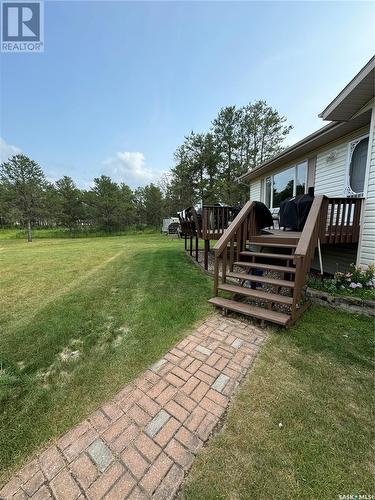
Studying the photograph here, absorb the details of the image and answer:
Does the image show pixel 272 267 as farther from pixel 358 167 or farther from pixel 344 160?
pixel 344 160

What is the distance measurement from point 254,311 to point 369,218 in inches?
122

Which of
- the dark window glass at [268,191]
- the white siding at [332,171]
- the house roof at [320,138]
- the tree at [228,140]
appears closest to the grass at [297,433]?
the white siding at [332,171]

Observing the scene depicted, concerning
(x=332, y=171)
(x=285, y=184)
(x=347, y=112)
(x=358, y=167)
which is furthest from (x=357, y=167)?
(x=285, y=184)

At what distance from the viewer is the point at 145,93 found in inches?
552

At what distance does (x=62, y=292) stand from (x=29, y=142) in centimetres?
3308

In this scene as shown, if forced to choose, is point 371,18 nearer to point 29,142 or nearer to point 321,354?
point 321,354

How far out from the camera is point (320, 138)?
209 inches

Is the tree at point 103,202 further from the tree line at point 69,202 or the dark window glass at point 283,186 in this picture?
the dark window glass at point 283,186

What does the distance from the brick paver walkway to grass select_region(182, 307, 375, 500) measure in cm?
14

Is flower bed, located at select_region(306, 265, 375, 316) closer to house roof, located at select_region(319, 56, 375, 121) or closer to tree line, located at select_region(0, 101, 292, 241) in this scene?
house roof, located at select_region(319, 56, 375, 121)

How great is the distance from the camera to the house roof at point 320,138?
14.7 ft

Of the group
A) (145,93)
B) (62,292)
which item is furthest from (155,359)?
(145,93)

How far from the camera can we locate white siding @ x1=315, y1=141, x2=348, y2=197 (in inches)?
205


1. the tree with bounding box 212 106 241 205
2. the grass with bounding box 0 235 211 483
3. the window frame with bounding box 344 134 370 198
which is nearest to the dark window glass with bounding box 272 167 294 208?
the window frame with bounding box 344 134 370 198
